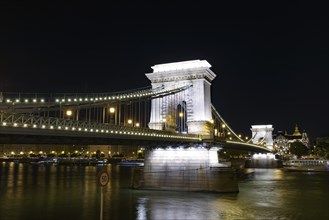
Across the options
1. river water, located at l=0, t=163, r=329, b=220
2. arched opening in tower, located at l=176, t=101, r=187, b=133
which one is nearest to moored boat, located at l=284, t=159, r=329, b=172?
arched opening in tower, located at l=176, t=101, r=187, b=133

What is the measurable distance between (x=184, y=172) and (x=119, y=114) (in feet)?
32.2

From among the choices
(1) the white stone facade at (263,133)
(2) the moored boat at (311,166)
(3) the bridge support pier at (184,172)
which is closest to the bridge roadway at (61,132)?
(3) the bridge support pier at (184,172)

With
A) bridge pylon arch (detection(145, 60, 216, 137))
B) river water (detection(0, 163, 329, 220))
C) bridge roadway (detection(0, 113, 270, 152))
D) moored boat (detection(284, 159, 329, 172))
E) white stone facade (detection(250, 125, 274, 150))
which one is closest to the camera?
bridge roadway (detection(0, 113, 270, 152))

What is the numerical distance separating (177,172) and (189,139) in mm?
4003

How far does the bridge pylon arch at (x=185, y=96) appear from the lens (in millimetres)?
45819

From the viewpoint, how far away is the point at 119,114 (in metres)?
34.9

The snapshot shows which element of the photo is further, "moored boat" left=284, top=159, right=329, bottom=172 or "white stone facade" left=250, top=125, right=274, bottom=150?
"white stone facade" left=250, top=125, right=274, bottom=150

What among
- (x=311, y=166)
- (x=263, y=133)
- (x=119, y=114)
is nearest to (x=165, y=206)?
(x=119, y=114)

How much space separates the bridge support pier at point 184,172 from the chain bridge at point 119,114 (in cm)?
223

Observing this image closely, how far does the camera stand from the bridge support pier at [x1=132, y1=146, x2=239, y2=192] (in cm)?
3728

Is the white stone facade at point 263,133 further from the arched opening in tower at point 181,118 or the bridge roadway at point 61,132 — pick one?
the bridge roadway at point 61,132

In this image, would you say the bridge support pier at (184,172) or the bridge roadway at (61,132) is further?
the bridge support pier at (184,172)

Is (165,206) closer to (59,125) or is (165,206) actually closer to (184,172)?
(184,172)

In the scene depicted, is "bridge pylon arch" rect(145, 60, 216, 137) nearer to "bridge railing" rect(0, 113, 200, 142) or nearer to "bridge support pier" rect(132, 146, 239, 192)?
"bridge support pier" rect(132, 146, 239, 192)
